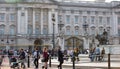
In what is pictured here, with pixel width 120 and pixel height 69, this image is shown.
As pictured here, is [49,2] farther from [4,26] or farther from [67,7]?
[4,26]

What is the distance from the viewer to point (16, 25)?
9262cm

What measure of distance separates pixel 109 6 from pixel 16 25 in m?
26.7

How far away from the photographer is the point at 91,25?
10150cm

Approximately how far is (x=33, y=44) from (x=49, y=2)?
12537 millimetres

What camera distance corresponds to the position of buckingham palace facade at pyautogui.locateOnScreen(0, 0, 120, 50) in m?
91.6

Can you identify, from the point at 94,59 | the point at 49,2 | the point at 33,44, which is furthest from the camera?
the point at 49,2

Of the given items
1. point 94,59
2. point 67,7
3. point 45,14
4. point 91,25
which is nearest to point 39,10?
point 45,14

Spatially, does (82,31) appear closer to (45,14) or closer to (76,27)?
(76,27)

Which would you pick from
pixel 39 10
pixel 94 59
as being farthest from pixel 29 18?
pixel 94 59

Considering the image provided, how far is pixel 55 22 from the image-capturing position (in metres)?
Result: 93.9

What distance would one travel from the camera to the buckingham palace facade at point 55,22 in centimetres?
9162

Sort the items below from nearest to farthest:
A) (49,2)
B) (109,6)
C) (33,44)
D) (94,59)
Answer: (94,59)
(33,44)
(49,2)
(109,6)

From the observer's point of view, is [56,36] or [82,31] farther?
[82,31]

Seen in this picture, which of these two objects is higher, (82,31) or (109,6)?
Answer: (109,6)
